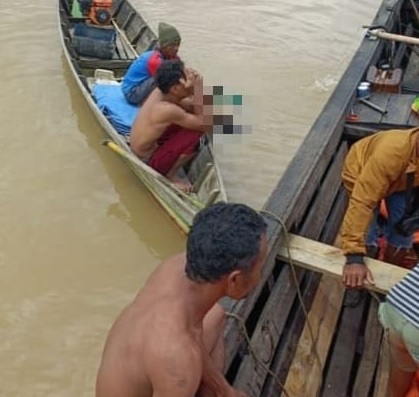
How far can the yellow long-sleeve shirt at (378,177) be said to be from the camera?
296 centimetres

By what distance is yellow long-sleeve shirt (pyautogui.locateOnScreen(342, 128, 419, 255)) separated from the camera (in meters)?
2.96

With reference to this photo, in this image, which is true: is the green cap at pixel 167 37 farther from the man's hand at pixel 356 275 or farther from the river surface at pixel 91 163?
the man's hand at pixel 356 275

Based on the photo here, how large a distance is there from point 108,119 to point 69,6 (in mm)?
2864

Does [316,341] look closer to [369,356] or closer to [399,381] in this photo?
[369,356]

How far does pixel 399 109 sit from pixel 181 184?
176 cm

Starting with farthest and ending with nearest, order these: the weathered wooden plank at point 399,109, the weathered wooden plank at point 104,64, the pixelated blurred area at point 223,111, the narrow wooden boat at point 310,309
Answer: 1. the weathered wooden plank at point 104,64
2. the pixelated blurred area at point 223,111
3. the weathered wooden plank at point 399,109
4. the narrow wooden boat at point 310,309

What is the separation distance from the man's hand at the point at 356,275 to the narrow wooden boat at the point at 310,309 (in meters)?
0.05

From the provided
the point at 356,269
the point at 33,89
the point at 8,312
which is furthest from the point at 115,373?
the point at 33,89

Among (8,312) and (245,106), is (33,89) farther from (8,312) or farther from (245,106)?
(8,312)

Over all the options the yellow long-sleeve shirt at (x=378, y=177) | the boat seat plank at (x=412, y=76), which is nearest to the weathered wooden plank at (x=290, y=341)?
the yellow long-sleeve shirt at (x=378, y=177)

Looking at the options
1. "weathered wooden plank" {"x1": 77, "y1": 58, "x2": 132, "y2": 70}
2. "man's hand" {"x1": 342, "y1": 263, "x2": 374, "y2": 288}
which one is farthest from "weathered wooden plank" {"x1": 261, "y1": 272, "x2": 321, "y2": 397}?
"weathered wooden plank" {"x1": 77, "y1": 58, "x2": 132, "y2": 70}

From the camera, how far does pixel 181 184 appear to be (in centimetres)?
528

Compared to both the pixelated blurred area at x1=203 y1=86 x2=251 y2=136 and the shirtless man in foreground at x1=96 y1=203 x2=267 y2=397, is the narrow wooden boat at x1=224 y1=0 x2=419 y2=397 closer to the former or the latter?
the shirtless man in foreground at x1=96 y1=203 x2=267 y2=397

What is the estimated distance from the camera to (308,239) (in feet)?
11.2
